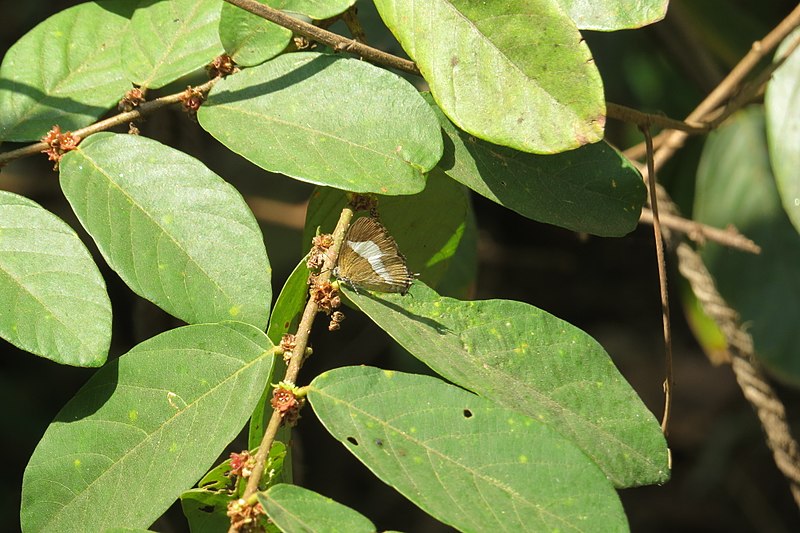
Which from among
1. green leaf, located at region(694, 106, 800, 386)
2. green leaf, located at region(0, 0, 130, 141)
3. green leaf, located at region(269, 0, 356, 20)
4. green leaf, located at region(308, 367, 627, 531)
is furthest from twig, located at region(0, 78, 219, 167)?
green leaf, located at region(694, 106, 800, 386)

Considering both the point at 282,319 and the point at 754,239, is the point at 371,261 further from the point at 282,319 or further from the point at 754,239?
the point at 754,239

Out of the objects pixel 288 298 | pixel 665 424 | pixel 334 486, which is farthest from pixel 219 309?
pixel 334 486

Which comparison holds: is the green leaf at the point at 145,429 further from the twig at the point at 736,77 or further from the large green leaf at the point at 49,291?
the twig at the point at 736,77

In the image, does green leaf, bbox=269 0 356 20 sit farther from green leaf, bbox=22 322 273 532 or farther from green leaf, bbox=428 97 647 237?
green leaf, bbox=22 322 273 532

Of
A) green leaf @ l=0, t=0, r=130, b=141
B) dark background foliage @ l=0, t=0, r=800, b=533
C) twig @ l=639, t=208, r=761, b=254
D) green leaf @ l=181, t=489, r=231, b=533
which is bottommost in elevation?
dark background foliage @ l=0, t=0, r=800, b=533

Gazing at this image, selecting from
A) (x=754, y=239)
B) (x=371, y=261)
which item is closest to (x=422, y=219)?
(x=371, y=261)

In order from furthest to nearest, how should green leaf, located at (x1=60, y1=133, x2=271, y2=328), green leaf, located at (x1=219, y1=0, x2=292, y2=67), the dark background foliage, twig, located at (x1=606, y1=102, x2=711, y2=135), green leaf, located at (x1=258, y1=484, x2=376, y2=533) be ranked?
the dark background foliage
twig, located at (x1=606, y1=102, x2=711, y2=135)
green leaf, located at (x1=219, y1=0, x2=292, y2=67)
green leaf, located at (x1=60, y1=133, x2=271, y2=328)
green leaf, located at (x1=258, y1=484, x2=376, y2=533)
